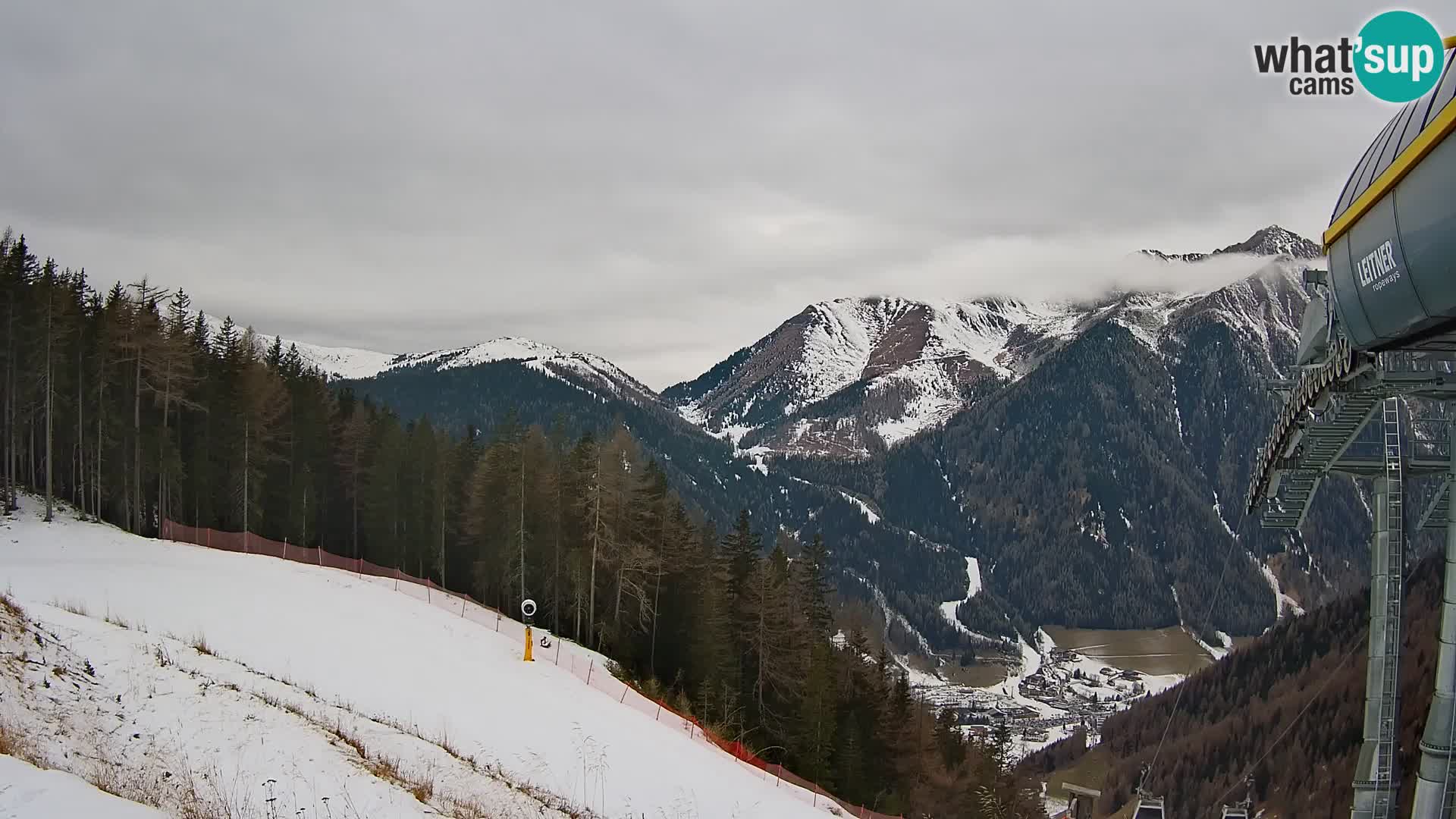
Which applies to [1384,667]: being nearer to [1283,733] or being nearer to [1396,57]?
[1396,57]

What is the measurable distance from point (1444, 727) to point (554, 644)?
26.7 meters

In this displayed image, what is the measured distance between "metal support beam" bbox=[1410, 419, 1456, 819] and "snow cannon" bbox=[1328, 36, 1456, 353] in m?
6.07

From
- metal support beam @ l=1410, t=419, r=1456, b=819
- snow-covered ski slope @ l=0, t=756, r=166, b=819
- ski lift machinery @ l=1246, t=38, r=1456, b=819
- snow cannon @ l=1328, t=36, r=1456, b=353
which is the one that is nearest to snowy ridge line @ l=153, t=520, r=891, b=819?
metal support beam @ l=1410, t=419, r=1456, b=819

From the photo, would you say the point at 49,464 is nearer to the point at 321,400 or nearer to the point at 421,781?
the point at 321,400

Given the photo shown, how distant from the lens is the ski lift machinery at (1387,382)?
8422 millimetres

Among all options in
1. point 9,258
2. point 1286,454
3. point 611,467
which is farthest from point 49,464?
point 1286,454

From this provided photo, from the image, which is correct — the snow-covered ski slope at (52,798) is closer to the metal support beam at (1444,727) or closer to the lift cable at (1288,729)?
the metal support beam at (1444,727)

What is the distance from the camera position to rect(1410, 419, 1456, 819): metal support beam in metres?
15.7

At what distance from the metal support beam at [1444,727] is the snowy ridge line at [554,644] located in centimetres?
1240

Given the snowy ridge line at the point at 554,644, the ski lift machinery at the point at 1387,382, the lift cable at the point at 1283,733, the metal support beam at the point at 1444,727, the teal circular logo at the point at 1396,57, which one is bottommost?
the lift cable at the point at 1283,733

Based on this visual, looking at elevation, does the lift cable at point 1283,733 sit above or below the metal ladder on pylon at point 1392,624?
below

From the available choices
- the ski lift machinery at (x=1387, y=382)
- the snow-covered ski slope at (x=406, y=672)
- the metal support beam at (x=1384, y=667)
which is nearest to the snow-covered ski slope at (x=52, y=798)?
the snow-covered ski slope at (x=406, y=672)

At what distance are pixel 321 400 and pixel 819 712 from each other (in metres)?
34.7

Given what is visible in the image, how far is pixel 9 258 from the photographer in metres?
38.8
